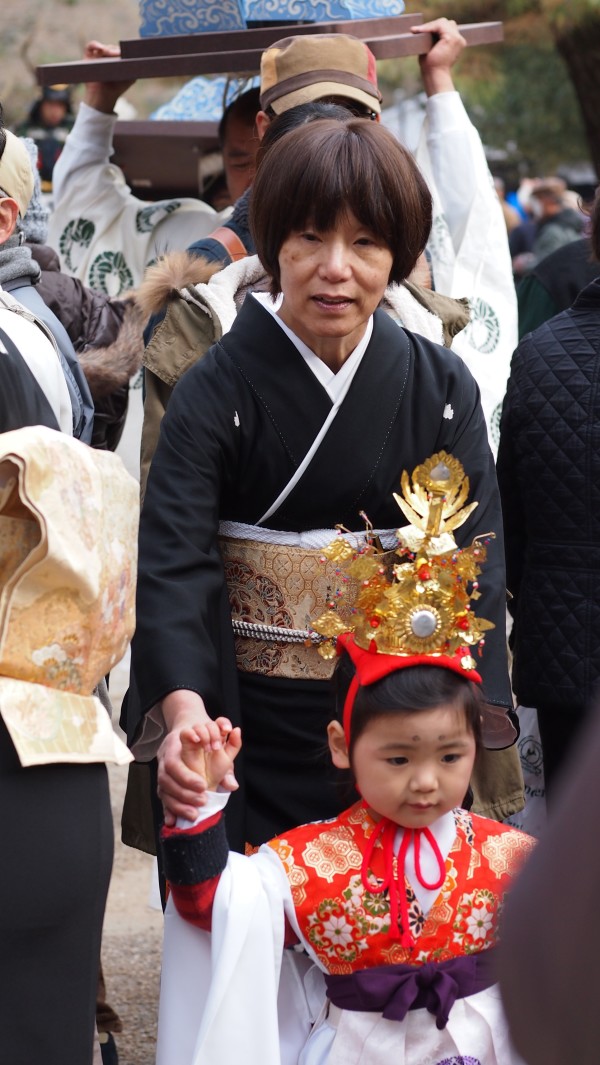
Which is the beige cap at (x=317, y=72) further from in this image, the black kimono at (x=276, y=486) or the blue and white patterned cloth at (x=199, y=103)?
the blue and white patterned cloth at (x=199, y=103)

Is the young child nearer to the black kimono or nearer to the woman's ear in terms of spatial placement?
the woman's ear

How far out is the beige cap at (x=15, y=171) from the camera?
305cm

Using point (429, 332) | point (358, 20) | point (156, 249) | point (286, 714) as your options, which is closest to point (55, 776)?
point (286, 714)

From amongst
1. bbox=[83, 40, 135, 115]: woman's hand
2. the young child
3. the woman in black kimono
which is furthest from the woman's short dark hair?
bbox=[83, 40, 135, 115]: woman's hand

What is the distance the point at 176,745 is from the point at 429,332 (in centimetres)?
120

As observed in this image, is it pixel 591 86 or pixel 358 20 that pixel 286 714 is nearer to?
pixel 358 20

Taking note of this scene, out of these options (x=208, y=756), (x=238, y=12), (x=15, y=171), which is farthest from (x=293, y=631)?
→ (x=238, y=12)

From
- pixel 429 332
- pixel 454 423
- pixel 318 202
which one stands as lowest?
pixel 454 423

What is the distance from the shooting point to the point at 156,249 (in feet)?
16.7

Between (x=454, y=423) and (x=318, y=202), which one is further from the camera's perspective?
(x=454, y=423)

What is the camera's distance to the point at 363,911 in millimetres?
2305

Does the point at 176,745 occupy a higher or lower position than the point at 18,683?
lower

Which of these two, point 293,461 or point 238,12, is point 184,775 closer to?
point 293,461

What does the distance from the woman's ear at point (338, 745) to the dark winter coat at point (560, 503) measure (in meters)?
0.94
